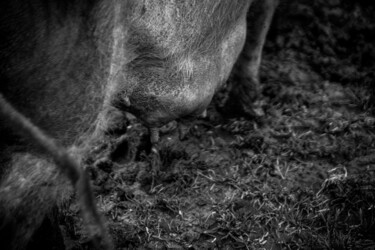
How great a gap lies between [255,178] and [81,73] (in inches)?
63.2

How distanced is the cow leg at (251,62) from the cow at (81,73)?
0.75 m

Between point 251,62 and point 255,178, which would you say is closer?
point 255,178

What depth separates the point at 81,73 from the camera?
1.36 meters

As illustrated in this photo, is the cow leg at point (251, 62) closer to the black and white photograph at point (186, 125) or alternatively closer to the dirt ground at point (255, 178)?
the black and white photograph at point (186, 125)

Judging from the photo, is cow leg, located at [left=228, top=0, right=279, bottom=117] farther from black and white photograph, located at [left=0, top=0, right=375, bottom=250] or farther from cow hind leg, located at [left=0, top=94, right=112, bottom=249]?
cow hind leg, located at [left=0, top=94, right=112, bottom=249]

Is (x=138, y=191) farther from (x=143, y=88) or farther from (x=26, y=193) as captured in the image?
(x=26, y=193)

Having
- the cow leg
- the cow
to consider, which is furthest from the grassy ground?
the cow

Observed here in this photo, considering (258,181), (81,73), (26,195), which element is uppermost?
(81,73)

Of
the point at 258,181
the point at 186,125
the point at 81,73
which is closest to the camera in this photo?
the point at 81,73

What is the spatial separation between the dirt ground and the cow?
69 cm

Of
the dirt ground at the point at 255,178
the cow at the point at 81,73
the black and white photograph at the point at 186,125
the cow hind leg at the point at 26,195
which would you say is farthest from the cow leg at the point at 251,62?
the cow hind leg at the point at 26,195

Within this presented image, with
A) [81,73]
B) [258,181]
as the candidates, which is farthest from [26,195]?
[258,181]

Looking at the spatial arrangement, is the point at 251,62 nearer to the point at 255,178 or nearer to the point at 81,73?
the point at 255,178

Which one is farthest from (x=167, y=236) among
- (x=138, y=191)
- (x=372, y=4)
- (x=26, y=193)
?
(x=372, y=4)
